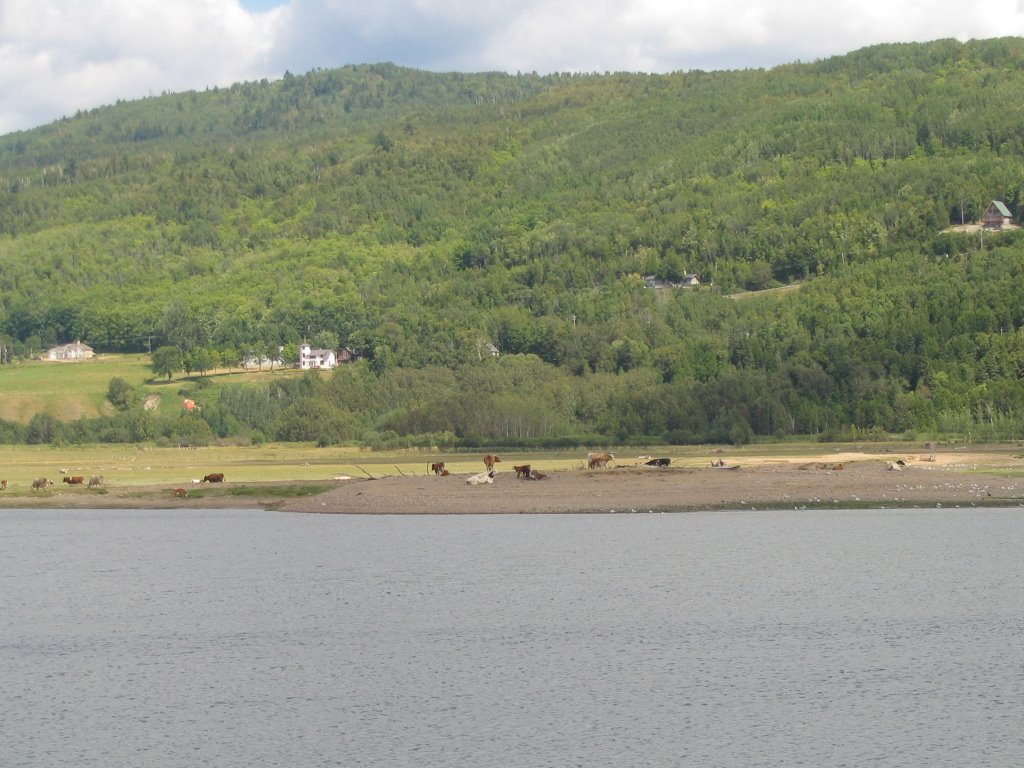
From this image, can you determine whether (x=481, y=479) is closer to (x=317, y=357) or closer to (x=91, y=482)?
(x=91, y=482)

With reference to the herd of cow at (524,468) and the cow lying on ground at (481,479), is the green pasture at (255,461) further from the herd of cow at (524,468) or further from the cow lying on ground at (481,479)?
the cow lying on ground at (481,479)

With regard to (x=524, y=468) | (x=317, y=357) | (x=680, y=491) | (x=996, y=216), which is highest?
(x=996, y=216)

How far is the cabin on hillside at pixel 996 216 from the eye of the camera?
15812 centimetres

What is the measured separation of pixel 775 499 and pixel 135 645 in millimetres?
34821

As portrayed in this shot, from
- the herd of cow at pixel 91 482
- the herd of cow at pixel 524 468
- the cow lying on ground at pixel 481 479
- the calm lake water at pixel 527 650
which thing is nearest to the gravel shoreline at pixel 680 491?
the cow lying on ground at pixel 481 479

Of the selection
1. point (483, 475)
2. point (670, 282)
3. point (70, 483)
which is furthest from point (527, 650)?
point (670, 282)

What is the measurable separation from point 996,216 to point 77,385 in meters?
103

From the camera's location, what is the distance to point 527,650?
35188 millimetres

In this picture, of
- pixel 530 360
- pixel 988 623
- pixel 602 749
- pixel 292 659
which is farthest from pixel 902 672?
pixel 530 360

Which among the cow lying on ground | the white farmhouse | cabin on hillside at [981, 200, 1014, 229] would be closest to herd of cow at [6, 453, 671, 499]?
the cow lying on ground

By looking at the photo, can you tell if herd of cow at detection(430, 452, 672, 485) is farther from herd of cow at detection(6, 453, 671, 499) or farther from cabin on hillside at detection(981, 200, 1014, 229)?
cabin on hillside at detection(981, 200, 1014, 229)

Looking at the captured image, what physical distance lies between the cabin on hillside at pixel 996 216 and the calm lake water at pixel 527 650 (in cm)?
10995

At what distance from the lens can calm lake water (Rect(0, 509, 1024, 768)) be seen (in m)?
27.7

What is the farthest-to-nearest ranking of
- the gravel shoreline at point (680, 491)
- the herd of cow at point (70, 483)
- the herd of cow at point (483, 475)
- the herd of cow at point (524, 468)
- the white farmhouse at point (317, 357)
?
the white farmhouse at point (317, 357), the herd of cow at point (70, 483), the herd of cow at point (483, 475), the herd of cow at point (524, 468), the gravel shoreline at point (680, 491)
